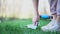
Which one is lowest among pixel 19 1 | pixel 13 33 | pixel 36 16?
pixel 13 33

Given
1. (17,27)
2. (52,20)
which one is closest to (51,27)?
(52,20)

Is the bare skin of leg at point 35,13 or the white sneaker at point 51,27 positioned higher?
the bare skin of leg at point 35,13

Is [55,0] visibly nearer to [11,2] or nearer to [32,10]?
[32,10]

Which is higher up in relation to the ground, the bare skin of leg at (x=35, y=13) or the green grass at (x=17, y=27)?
the bare skin of leg at (x=35, y=13)

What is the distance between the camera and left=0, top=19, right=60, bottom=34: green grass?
1.36 metres

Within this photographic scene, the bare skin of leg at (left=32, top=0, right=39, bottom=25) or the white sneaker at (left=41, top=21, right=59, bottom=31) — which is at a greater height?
the bare skin of leg at (left=32, top=0, right=39, bottom=25)

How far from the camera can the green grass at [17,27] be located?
4.46 feet

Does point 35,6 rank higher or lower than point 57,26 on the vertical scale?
higher

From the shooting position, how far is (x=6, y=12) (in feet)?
4.57

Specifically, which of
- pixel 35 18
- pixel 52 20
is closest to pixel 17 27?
pixel 35 18

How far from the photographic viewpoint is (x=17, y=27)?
4.53ft

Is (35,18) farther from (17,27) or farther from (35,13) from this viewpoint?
(17,27)

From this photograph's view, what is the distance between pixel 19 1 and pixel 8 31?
21 centimetres

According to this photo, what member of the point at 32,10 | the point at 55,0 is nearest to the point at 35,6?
the point at 32,10
